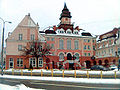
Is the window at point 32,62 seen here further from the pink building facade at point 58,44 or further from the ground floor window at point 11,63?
the ground floor window at point 11,63

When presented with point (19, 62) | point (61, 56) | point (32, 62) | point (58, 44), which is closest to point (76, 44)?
point (58, 44)

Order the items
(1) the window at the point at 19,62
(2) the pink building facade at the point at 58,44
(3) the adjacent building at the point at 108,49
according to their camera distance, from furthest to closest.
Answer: (3) the adjacent building at the point at 108,49, (2) the pink building facade at the point at 58,44, (1) the window at the point at 19,62

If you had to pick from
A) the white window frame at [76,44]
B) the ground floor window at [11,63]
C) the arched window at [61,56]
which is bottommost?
the ground floor window at [11,63]

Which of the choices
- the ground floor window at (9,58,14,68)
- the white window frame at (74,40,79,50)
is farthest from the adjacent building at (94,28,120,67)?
the ground floor window at (9,58,14,68)

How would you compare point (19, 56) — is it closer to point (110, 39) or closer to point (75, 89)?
point (110, 39)

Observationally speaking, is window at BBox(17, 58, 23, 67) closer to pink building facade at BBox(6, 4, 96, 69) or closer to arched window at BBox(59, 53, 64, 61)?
pink building facade at BBox(6, 4, 96, 69)

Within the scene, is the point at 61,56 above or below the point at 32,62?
above

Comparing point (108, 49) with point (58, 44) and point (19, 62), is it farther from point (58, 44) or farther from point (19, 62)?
point (19, 62)

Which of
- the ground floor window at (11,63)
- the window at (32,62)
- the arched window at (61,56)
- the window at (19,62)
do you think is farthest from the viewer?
the arched window at (61,56)

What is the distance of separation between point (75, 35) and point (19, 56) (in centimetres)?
2063

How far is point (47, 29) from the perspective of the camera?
178 ft

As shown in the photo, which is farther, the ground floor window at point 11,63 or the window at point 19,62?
the window at point 19,62

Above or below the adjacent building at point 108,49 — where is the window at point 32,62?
below

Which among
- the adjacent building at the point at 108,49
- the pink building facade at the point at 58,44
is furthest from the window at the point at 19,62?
the adjacent building at the point at 108,49
